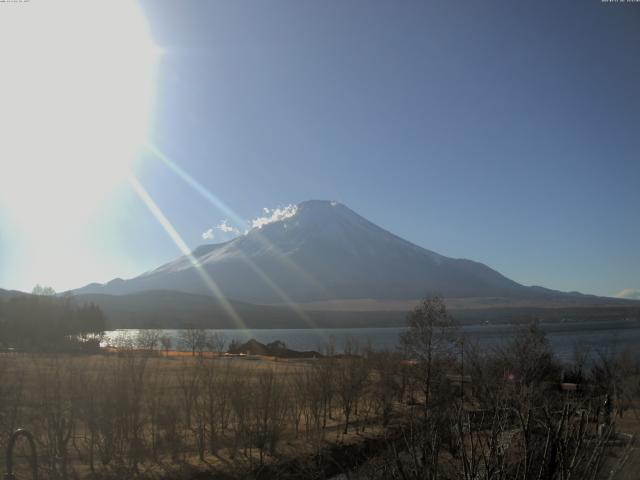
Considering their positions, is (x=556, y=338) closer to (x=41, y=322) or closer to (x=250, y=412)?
(x=250, y=412)

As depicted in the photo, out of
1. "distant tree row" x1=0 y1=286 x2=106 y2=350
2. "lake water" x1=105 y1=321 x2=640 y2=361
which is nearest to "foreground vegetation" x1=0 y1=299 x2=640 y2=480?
"lake water" x1=105 y1=321 x2=640 y2=361

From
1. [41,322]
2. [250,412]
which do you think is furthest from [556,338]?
[41,322]

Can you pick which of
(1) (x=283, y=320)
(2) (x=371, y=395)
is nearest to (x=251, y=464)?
(2) (x=371, y=395)

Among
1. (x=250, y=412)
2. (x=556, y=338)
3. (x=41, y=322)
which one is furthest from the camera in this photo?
(x=556, y=338)

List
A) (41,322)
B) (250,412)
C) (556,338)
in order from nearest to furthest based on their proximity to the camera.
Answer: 1. (250,412)
2. (41,322)
3. (556,338)

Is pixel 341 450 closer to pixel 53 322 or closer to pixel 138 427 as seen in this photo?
pixel 138 427

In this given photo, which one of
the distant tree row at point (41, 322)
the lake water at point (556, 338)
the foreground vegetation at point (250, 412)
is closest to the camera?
the foreground vegetation at point (250, 412)

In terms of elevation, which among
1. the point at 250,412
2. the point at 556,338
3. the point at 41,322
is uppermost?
the point at 41,322

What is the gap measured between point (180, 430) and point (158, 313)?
169 metres

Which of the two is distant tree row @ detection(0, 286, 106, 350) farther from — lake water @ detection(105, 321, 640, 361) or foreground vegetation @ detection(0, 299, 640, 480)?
foreground vegetation @ detection(0, 299, 640, 480)

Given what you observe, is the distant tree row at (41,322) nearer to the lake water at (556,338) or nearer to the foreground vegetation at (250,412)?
the lake water at (556,338)

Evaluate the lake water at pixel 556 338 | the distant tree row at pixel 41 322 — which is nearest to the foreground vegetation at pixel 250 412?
the lake water at pixel 556 338

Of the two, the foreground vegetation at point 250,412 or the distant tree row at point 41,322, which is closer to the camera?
the foreground vegetation at point 250,412

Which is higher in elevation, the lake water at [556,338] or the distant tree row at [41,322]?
the distant tree row at [41,322]
